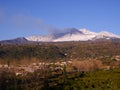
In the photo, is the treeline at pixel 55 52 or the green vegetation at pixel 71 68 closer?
the green vegetation at pixel 71 68

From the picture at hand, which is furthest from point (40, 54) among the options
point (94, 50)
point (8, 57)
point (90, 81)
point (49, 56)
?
point (90, 81)

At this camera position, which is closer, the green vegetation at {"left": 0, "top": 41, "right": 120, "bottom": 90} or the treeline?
the green vegetation at {"left": 0, "top": 41, "right": 120, "bottom": 90}

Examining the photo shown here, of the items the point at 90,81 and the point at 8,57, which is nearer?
the point at 90,81

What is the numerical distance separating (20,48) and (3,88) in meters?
90.0

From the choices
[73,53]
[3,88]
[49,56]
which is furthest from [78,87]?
[73,53]

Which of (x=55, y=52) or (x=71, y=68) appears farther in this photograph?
(x=55, y=52)

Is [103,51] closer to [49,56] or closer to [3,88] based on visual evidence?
[49,56]

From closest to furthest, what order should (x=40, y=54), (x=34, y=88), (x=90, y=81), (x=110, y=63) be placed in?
(x=34, y=88) < (x=90, y=81) < (x=110, y=63) < (x=40, y=54)

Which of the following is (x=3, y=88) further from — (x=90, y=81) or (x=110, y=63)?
(x=110, y=63)

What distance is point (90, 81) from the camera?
6544 cm

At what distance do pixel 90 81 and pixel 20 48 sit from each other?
87.6 metres

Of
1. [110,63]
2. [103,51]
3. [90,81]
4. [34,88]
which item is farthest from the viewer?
[103,51]

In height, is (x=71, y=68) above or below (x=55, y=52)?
below

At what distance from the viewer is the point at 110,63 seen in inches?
4532
